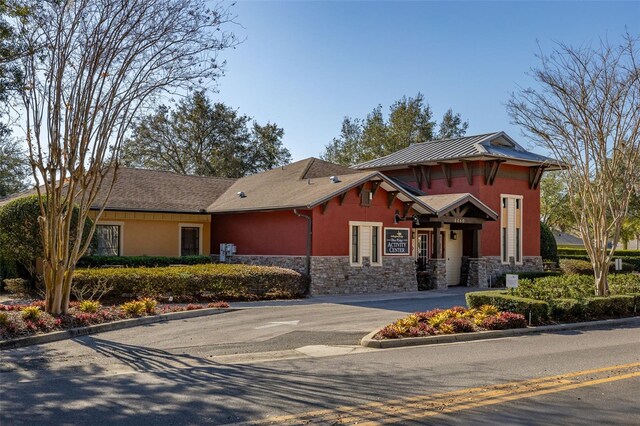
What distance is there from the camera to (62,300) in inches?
537

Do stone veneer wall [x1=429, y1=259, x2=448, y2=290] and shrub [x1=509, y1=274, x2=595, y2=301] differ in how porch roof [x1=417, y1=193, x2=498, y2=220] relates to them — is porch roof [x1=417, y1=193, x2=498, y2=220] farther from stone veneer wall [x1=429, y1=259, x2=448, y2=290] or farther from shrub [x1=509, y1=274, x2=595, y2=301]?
shrub [x1=509, y1=274, x2=595, y2=301]

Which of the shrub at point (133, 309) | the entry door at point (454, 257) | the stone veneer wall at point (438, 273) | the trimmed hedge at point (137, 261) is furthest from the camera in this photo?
the entry door at point (454, 257)

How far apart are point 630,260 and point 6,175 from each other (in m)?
45.6

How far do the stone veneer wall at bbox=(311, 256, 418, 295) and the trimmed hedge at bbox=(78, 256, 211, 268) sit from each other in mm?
6101

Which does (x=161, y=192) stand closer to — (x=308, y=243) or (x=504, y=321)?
(x=308, y=243)

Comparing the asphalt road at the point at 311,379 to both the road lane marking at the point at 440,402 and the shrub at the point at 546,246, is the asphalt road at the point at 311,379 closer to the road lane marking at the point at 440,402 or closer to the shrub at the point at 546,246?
the road lane marking at the point at 440,402

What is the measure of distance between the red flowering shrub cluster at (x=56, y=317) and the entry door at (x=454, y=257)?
15450 millimetres

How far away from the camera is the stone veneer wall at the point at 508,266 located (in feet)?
93.2

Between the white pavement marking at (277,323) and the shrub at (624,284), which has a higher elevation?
the shrub at (624,284)

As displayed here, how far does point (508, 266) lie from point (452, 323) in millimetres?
17835

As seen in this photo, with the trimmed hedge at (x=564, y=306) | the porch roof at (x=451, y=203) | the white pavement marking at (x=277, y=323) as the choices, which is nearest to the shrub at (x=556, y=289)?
the trimmed hedge at (x=564, y=306)

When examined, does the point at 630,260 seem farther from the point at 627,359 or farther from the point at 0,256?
the point at 0,256

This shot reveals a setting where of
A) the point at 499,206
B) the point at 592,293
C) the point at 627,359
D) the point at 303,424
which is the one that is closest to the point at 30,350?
the point at 303,424

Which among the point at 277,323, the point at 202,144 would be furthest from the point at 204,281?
the point at 202,144
